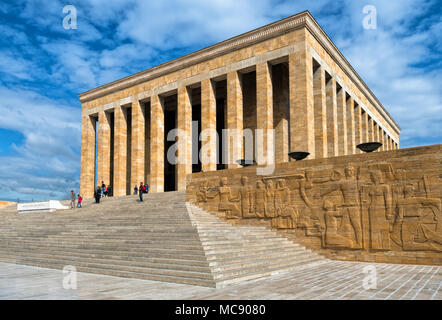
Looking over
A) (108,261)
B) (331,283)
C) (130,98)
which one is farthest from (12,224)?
(331,283)

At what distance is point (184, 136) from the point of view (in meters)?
24.8

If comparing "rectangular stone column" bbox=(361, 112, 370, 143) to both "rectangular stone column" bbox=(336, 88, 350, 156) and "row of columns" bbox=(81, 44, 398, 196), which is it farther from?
"rectangular stone column" bbox=(336, 88, 350, 156)

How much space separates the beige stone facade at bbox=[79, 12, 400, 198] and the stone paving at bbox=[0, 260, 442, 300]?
10912 mm

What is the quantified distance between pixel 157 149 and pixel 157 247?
1650 cm

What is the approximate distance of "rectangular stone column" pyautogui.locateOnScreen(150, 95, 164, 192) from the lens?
1013 inches

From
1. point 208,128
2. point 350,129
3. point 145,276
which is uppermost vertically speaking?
point 350,129

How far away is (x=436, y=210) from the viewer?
1082cm


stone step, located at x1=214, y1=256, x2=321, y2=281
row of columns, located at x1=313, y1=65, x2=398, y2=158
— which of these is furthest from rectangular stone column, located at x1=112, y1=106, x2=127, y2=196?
stone step, located at x1=214, y1=256, x2=321, y2=281

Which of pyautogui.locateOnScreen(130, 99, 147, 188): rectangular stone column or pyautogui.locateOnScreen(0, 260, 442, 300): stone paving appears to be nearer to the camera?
pyautogui.locateOnScreen(0, 260, 442, 300): stone paving

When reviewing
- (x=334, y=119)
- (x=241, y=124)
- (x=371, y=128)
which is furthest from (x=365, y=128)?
(x=241, y=124)

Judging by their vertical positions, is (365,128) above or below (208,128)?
above

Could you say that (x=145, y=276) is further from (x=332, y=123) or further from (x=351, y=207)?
(x=332, y=123)

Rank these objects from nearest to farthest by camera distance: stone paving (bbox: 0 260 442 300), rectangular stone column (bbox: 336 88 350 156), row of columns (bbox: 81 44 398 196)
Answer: stone paving (bbox: 0 260 442 300)
row of columns (bbox: 81 44 398 196)
rectangular stone column (bbox: 336 88 350 156)

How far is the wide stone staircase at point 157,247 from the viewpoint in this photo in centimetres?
854
